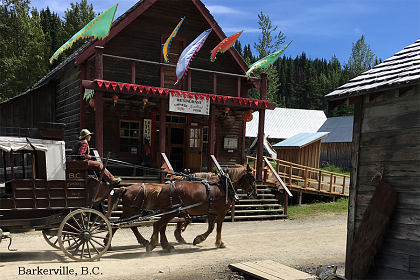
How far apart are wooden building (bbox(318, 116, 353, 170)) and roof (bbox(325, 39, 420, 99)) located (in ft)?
91.8

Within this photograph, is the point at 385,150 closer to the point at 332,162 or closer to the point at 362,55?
the point at 332,162

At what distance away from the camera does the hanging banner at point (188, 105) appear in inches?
502

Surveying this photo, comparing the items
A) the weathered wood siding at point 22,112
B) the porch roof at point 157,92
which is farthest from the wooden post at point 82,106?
the weathered wood siding at point 22,112

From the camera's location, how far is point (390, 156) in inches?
214

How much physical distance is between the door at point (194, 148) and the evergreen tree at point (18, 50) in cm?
2038

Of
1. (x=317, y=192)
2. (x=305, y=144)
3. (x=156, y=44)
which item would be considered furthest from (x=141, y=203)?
(x=305, y=144)

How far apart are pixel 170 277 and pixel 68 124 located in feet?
38.0

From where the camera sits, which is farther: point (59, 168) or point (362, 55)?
point (362, 55)

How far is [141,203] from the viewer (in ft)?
25.6

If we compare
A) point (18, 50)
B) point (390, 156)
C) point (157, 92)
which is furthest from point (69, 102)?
point (18, 50)

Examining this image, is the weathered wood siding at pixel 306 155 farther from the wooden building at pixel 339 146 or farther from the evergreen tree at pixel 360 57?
the evergreen tree at pixel 360 57

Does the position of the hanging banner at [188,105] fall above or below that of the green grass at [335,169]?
above

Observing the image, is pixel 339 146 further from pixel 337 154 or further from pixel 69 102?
pixel 69 102

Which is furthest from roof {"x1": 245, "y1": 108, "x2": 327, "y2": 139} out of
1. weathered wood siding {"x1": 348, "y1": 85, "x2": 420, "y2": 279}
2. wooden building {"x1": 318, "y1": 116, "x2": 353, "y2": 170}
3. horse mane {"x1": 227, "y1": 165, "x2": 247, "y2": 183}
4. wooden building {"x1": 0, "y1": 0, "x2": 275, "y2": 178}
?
weathered wood siding {"x1": 348, "y1": 85, "x2": 420, "y2": 279}
